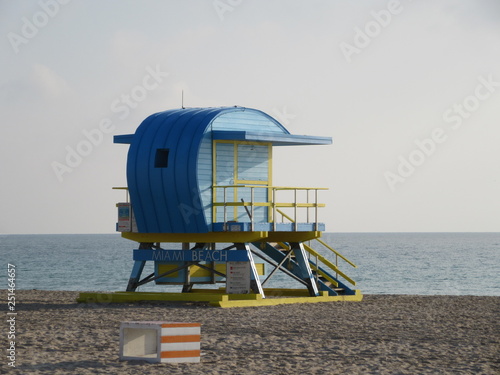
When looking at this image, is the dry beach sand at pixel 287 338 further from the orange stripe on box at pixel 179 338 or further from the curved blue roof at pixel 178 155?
the curved blue roof at pixel 178 155

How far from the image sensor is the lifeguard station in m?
27.3

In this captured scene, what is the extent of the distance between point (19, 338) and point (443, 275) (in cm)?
5768

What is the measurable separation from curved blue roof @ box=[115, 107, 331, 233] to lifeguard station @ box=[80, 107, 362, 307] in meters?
0.03

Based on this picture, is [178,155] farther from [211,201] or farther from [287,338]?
[287,338]

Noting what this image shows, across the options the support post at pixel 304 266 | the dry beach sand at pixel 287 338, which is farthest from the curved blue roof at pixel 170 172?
Result: the support post at pixel 304 266

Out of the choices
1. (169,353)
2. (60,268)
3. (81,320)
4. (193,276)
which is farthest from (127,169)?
(60,268)

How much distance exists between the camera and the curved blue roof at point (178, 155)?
27250 mm

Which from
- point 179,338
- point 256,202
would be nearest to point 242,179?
point 256,202

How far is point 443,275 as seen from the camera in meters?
74.3

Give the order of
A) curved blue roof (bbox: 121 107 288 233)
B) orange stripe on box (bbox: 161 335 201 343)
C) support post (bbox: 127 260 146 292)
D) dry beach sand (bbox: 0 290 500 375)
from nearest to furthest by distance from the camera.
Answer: dry beach sand (bbox: 0 290 500 375) < orange stripe on box (bbox: 161 335 201 343) < curved blue roof (bbox: 121 107 288 233) < support post (bbox: 127 260 146 292)

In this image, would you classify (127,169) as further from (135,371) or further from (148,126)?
(135,371)

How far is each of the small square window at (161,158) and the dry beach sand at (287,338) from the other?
3.77 meters

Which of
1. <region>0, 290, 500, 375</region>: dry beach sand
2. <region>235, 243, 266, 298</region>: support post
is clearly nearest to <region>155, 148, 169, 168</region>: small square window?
<region>235, 243, 266, 298</region>: support post

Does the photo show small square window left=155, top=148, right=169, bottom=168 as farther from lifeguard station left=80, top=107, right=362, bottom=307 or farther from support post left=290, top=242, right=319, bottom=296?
support post left=290, top=242, right=319, bottom=296
